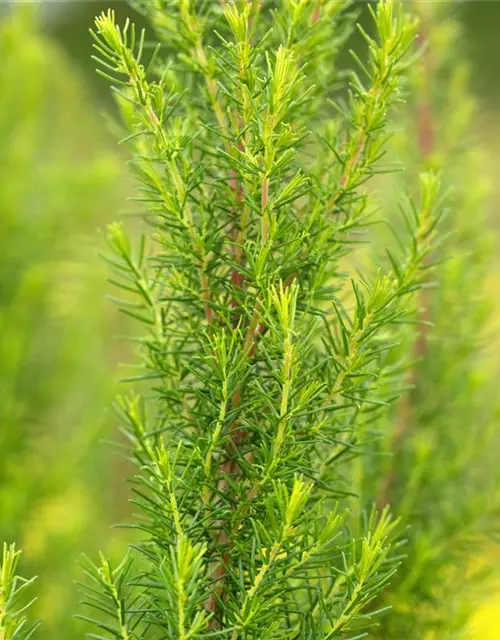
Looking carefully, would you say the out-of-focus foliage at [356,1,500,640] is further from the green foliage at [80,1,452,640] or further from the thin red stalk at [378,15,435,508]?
the green foliage at [80,1,452,640]

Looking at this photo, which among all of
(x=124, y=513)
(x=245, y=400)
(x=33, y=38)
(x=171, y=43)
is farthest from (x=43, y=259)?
(x=124, y=513)

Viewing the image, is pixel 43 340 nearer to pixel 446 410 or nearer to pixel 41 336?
pixel 41 336

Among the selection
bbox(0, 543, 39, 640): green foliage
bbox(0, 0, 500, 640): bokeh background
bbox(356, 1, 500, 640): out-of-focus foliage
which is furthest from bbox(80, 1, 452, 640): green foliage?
bbox(0, 0, 500, 640): bokeh background

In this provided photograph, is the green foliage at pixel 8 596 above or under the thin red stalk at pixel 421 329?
under

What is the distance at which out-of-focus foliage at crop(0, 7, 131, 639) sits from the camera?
1.74m

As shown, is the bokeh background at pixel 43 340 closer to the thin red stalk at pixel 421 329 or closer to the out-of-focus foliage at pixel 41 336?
the out-of-focus foliage at pixel 41 336

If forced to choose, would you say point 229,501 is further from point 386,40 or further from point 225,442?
point 386,40

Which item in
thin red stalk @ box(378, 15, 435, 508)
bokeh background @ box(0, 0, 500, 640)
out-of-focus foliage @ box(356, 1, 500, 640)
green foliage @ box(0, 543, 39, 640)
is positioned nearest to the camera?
green foliage @ box(0, 543, 39, 640)

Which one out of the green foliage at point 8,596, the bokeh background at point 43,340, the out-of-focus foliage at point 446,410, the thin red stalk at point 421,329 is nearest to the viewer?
the green foliage at point 8,596

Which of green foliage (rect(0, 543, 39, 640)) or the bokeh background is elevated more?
the bokeh background

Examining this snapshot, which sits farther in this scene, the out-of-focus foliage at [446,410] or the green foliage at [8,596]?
the out-of-focus foliage at [446,410]

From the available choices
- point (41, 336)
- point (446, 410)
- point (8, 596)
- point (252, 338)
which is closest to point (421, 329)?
point (446, 410)

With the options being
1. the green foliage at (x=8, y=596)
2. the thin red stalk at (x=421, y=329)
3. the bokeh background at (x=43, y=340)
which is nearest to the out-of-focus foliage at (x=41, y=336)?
the bokeh background at (x=43, y=340)

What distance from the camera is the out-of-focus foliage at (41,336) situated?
5.72 feet
